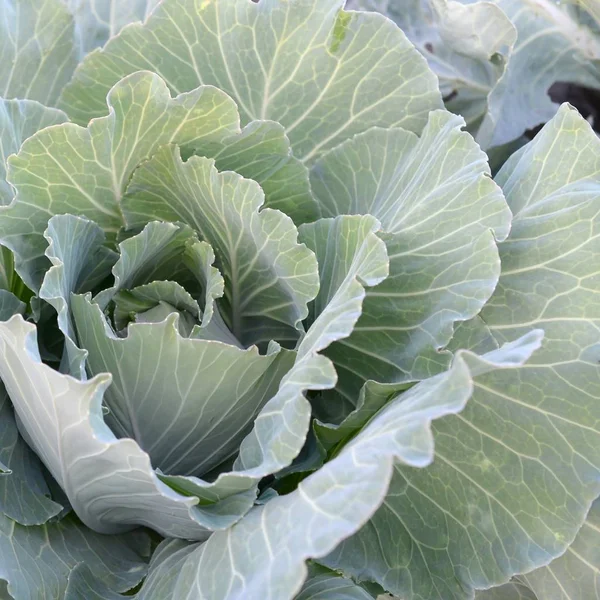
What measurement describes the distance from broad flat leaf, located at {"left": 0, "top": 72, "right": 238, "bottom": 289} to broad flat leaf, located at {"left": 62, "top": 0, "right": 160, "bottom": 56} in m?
0.35

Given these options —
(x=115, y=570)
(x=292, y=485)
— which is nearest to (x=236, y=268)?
(x=292, y=485)

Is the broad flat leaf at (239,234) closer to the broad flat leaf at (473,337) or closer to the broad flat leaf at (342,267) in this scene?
the broad flat leaf at (342,267)

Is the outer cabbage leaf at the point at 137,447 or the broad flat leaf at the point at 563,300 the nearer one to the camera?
the outer cabbage leaf at the point at 137,447

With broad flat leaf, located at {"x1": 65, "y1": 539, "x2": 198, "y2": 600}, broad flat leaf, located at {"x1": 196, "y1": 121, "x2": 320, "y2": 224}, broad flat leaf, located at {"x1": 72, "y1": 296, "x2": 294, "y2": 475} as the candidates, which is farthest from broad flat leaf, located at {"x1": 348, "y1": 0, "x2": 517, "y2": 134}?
broad flat leaf, located at {"x1": 65, "y1": 539, "x2": 198, "y2": 600}

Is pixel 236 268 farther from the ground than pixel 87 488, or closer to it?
farther from the ground

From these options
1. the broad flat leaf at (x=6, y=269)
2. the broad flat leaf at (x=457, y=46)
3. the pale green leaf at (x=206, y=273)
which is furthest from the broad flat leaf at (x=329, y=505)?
the broad flat leaf at (x=457, y=46)

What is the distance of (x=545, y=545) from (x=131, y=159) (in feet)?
2.33

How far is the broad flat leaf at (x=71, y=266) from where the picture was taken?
808 mm

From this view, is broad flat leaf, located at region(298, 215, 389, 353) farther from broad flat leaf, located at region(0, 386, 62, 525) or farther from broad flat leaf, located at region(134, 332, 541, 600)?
broad flat leaf, located at region(0, 386, 62, 525)

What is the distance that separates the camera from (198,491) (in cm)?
78

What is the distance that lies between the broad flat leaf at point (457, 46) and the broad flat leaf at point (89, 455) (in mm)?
895

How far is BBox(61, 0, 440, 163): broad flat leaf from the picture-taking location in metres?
1.01

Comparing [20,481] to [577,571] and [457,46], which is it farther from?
[457,46]

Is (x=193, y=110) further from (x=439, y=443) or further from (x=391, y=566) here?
(x=391, y=566)
